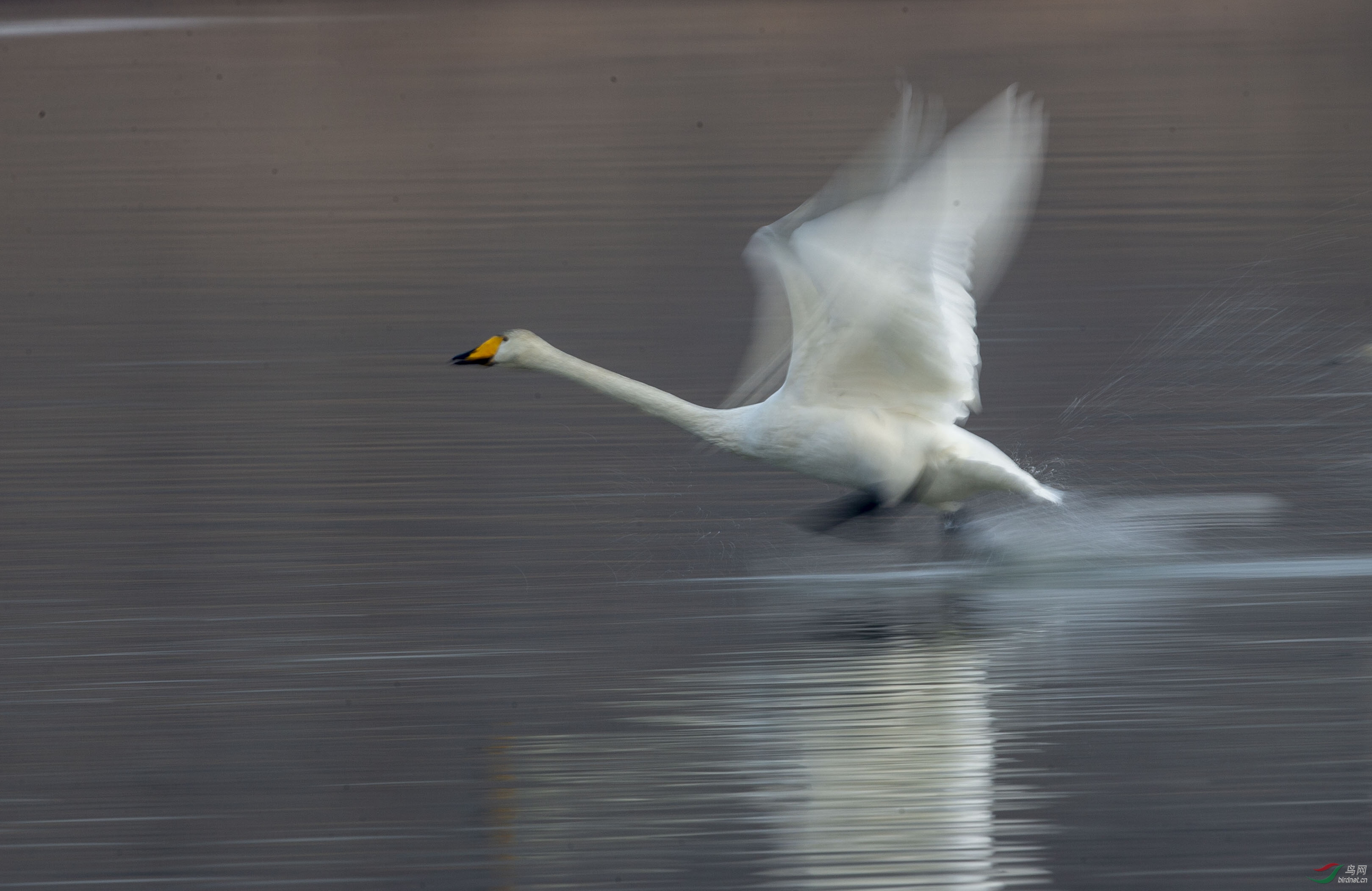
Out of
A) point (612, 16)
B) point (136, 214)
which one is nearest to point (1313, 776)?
point (136, 214)

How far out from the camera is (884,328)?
259 inches

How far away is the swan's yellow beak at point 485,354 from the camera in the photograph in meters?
7.04

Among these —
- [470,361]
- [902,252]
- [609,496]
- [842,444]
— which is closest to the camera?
[902,252]

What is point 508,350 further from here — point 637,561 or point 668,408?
point 637,561

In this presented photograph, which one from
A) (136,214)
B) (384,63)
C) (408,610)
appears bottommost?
(408,610)

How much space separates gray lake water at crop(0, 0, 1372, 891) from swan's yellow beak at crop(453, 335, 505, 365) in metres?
0.55

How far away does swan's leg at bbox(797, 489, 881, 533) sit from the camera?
6.76m

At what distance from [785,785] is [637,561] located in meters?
2.08

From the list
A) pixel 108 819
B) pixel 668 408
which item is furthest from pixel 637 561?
pixel 108 819

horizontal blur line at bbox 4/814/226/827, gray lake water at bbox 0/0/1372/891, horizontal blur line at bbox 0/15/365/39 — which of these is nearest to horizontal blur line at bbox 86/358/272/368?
gray lake water at bbox 0/0/1372/891

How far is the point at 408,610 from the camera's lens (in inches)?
249

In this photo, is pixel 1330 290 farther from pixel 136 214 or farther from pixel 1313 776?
pixel 136 214

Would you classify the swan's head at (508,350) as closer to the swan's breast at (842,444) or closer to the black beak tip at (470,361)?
the black beak tip at (470,361)

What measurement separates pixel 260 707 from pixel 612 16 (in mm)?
22263
